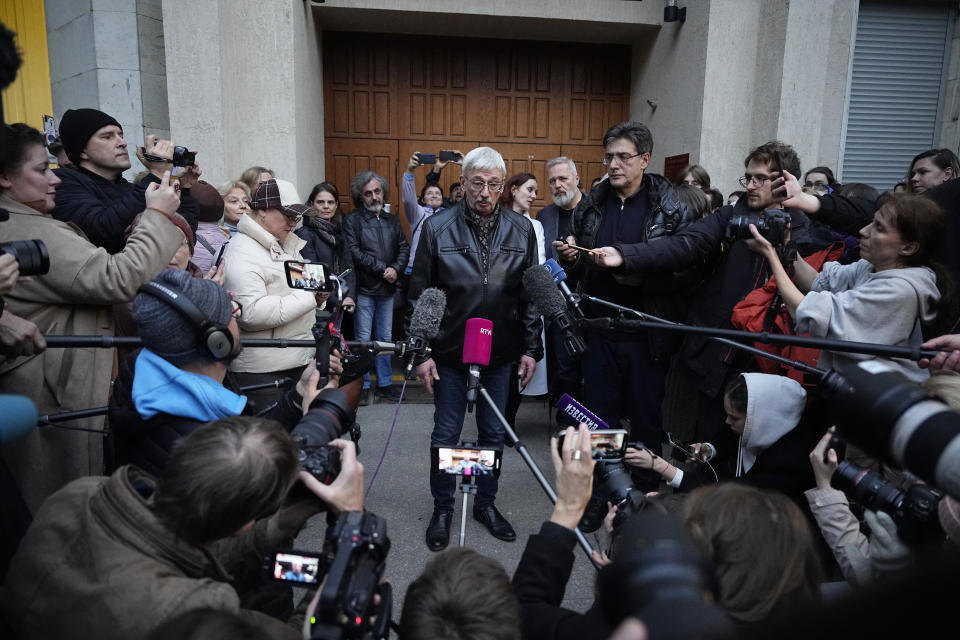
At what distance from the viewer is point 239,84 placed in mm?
6438

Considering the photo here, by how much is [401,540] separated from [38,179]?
7.95 feet

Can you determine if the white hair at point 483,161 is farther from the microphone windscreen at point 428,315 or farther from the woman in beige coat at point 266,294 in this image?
the woman in beige coat at point 266,294

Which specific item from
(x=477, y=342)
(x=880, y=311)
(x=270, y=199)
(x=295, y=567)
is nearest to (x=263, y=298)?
(x=270, y=199)

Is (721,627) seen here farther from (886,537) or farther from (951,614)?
(886,537)

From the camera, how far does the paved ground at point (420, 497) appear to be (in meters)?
3.22

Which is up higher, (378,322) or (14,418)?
(14,418)

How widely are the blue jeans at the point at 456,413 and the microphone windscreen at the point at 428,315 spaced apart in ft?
1.33

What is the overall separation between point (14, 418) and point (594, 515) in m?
3.00

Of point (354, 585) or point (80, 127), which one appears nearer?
point (354, 585)

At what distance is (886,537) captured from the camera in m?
1.90

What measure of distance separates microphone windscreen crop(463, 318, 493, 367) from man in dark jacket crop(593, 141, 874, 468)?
33.1 inches

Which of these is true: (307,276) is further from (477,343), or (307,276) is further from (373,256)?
(373,256)

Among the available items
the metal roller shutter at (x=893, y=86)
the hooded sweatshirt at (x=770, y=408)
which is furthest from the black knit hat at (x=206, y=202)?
the metal roller shutter at (x=893, y=86)

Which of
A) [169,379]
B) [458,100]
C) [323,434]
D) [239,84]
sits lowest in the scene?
[323,434]
